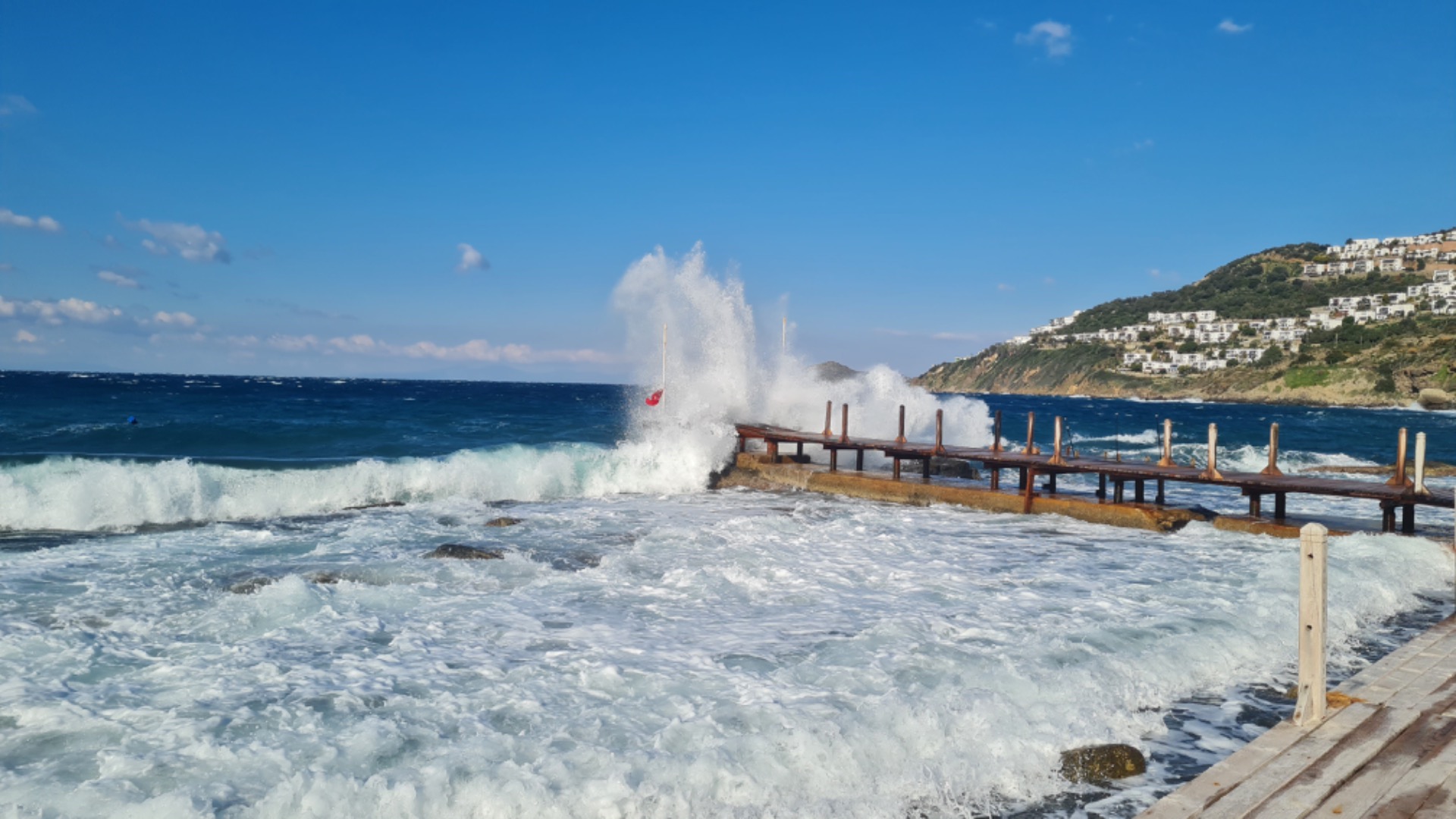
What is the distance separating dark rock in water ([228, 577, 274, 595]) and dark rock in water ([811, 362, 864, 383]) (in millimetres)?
20546

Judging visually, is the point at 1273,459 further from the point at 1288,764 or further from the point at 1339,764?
the point at 1288,764

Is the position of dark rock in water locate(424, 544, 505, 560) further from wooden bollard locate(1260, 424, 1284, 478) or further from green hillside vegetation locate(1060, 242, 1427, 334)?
green hillside vegetation locate(1060, 242, 1427, 334)

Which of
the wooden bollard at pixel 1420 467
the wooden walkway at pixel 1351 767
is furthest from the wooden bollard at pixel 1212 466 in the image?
the wooden walkway at pixel 1351 767

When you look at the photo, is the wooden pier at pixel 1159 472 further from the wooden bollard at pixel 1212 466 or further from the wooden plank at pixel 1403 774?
the wooden plank at pixel 1403 774

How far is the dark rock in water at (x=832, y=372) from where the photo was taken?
29.2 meters

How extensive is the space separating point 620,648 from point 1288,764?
500cm

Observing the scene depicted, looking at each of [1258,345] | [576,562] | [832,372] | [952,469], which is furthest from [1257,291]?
[576,562]

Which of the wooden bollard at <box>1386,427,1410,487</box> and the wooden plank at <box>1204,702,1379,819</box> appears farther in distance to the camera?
the wooden bollard at <box>1386,427,1410,487</box>

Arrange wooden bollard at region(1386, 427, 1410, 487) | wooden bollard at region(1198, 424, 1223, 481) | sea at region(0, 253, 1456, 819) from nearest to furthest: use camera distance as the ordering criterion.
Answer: sea at region(0, 253, 1456, 819) < wooden bollard at region(1386, 427, 1410, 487) < wooden bollard at region(1198, 424, 1223, 481)

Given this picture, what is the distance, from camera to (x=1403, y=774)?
4.45 meters

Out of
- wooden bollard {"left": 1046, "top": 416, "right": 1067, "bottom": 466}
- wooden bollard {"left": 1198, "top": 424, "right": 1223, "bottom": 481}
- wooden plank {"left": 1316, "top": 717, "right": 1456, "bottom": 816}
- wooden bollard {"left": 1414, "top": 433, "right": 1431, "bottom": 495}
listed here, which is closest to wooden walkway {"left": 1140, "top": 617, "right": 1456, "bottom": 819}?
wooden plank {"left": 1316, "top": 717, "right": 1456, "bottom": 816}

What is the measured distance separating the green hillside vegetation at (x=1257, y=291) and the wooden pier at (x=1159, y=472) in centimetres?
11829

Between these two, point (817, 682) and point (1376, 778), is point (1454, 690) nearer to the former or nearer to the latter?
point (1376, 778)

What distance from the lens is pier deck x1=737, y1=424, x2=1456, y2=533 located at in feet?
45.2
